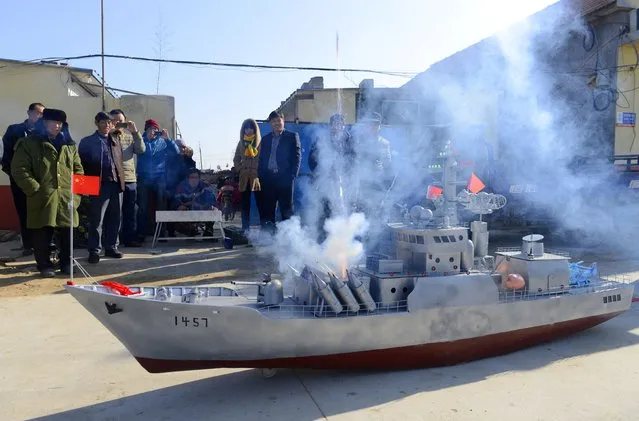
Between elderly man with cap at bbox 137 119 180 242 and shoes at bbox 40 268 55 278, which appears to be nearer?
shoes at bbox 40 268 55 278

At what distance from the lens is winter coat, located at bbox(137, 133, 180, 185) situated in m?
9.27

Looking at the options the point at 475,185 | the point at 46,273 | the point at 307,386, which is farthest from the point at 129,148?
the point at 307,386

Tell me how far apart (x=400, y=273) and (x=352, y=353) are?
2.76 ft

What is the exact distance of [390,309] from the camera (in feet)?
13.3

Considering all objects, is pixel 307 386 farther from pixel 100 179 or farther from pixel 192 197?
pixel 192 197

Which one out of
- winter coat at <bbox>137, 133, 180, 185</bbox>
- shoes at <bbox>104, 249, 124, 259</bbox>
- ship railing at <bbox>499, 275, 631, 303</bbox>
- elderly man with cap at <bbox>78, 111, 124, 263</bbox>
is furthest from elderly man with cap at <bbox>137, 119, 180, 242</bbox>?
ship railing at <bbox>499, 275, 631, 303</bbox>

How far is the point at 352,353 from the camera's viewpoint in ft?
12.8

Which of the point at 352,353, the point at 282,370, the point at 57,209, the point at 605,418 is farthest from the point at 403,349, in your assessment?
the point at 57,209

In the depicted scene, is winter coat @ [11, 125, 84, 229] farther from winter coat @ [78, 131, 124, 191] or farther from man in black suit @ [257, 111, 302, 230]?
man in black suit @ [257, 111, 302, 230]

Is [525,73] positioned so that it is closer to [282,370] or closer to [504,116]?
[504,116]

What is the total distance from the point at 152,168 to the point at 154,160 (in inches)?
6.1

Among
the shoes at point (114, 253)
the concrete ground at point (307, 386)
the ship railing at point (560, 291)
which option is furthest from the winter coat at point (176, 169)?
the ship railing at point (560, 291)

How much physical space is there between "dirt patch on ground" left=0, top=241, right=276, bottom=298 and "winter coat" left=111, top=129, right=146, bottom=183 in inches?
51.8

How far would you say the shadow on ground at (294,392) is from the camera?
3.40 meters
